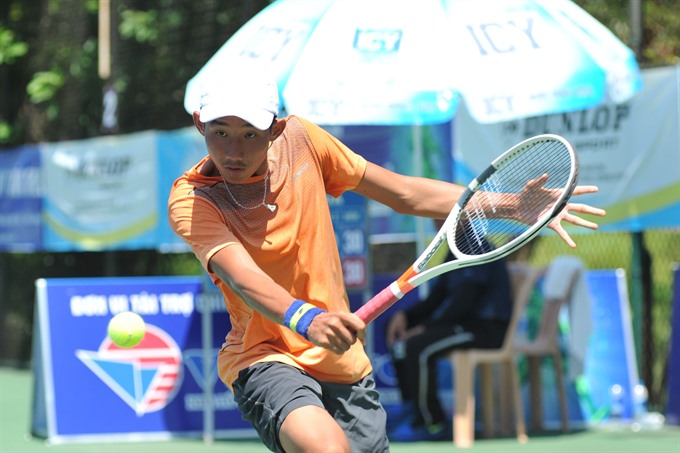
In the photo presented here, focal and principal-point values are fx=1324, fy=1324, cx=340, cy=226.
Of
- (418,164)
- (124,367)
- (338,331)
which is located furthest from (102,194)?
(338,331)

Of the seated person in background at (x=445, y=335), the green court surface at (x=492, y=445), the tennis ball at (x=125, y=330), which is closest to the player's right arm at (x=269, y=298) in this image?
the tennis ball at (x=125, y=330)

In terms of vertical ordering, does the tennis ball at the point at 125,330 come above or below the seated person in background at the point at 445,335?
above

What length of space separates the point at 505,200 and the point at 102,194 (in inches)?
302

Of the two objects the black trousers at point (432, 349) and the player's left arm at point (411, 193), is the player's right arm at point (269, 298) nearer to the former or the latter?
the player's left arm at point (411, 193)

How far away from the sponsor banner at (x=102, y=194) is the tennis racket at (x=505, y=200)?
6.46 meters

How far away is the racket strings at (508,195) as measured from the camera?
4.32 metres

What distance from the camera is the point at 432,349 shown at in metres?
8.25

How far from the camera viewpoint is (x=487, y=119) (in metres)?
7.38

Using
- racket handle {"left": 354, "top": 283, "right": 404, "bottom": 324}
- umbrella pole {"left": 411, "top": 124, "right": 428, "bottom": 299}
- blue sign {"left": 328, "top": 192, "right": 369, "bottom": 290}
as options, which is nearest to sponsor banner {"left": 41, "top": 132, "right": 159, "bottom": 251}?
umbrella pole {"left": 411, "top": 124, "right": 428, "bottom": 299}

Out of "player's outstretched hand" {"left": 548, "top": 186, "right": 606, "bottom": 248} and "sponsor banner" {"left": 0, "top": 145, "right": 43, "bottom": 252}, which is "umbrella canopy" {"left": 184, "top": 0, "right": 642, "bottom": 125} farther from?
"sponsor banner" {"left": 0, "top": 145, "right": 43, "bottom": 252}

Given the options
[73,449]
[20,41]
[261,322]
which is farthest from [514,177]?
[20,41]

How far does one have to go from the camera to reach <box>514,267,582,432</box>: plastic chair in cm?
855

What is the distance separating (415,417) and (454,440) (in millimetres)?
301

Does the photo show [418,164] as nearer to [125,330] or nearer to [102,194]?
[102,194]
